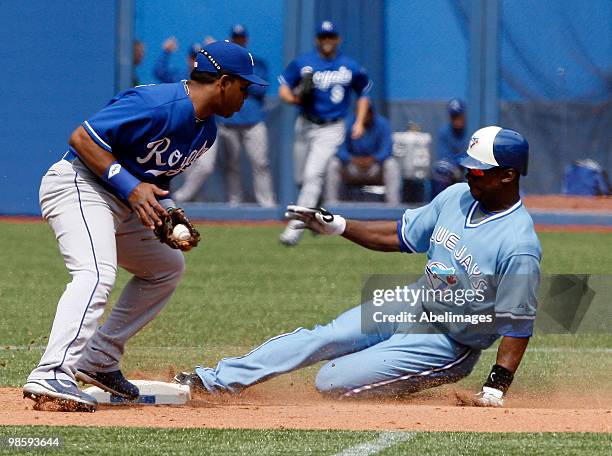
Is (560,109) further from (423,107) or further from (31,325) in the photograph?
(31,325)

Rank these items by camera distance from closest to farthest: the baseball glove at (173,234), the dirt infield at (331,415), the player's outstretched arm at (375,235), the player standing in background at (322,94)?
the dirt infield at (331,415), the baseball glove at (173,234), the player's outstretched arm at (375,235), the player standing in background at (322,94)

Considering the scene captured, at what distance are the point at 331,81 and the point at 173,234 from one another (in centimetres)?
894

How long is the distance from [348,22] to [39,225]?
5108mm

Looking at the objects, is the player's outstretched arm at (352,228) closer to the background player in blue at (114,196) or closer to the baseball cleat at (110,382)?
the background player in blue at (114,196)

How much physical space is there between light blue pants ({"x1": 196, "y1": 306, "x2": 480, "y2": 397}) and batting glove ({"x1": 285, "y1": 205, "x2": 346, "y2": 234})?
1.61 feet

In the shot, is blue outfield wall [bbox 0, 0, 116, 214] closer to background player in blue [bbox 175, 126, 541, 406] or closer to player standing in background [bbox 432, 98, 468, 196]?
player standing in background [bbox 432, 98, 468, 196]

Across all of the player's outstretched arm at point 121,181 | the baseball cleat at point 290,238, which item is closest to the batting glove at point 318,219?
the player's outstretched arm at point 121,181

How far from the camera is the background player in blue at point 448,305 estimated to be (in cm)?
594

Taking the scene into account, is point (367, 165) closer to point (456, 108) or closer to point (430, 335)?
point (456, 108)

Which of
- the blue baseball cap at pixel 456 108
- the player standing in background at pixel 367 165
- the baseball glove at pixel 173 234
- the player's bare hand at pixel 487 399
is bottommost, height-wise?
the player standing in background at pixel 367 165

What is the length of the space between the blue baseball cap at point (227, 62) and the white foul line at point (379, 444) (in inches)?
68.0

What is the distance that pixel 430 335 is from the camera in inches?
245

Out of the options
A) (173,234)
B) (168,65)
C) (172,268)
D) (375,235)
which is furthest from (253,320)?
(168,65)

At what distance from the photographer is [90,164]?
5570 millimetres
